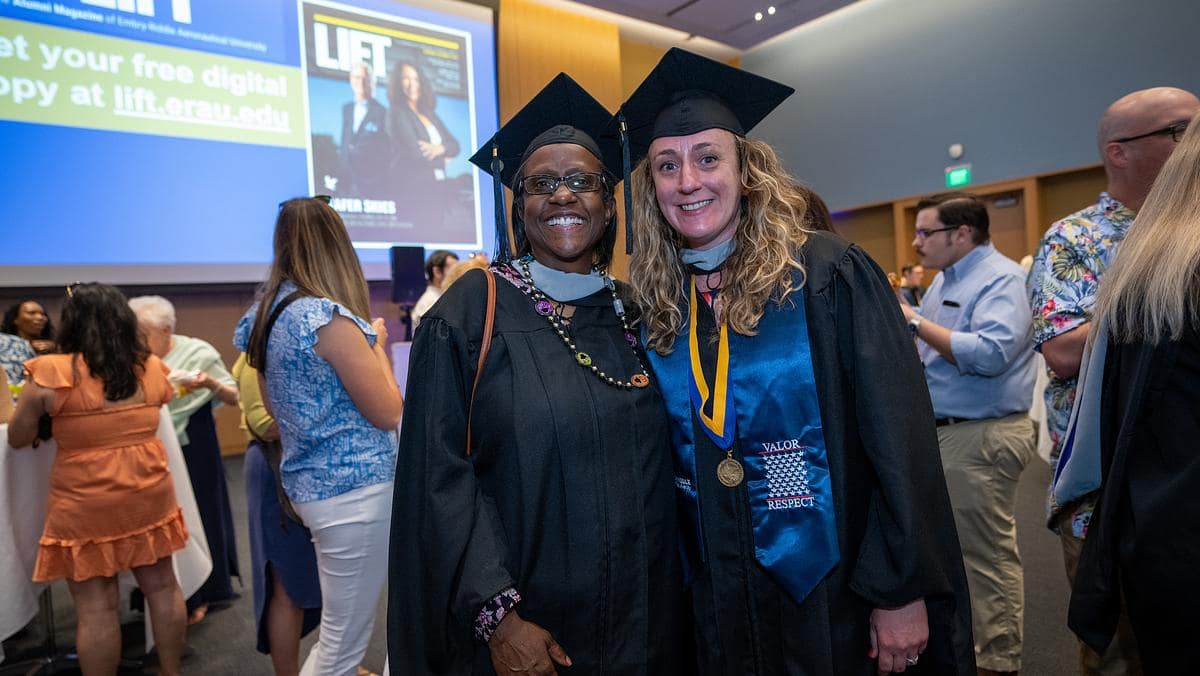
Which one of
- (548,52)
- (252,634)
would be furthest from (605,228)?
(548,52)

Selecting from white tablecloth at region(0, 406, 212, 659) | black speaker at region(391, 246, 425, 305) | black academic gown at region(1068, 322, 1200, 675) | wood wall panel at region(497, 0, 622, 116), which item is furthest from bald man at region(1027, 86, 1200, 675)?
wood wall panel at region(497, 0, 622, 116)

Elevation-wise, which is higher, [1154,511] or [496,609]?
[1154,511]

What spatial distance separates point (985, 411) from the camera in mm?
2637

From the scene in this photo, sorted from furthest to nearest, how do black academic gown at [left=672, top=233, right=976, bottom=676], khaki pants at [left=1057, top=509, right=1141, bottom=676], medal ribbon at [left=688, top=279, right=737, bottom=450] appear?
1. khaki pants at [left=1057, top=509, right=1141, bottom=676]
2. medal ribbon at [left=688, top=279, right=737, bottom=450]
3. black academic gown at [left=672, top=233, right=976, bottom=676]

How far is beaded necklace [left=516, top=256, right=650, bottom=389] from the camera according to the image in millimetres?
1467

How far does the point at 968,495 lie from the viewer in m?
2.63

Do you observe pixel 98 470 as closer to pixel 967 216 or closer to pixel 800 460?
pixel 800 460

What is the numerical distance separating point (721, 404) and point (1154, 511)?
0.77 m

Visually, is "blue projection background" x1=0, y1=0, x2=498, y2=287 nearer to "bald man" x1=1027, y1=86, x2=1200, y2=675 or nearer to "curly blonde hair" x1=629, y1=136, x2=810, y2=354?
"curly blonde hair" x1=629, y1=136, x2=810, y2=354

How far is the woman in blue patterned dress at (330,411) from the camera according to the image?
1.98 metres

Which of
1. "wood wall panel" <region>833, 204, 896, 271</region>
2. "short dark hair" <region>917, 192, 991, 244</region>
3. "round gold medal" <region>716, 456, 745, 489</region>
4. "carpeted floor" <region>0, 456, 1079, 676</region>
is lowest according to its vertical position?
"carpeted floor" <region>0, 456, 1079, 676</region>

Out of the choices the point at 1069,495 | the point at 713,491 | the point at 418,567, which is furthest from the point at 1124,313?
the point at 418,567

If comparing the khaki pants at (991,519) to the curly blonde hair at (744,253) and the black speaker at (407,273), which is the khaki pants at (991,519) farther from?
the black speaker at (407,273)

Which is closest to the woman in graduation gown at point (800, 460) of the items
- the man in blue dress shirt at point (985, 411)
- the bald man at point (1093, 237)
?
the bald man at point (1093, 237)
